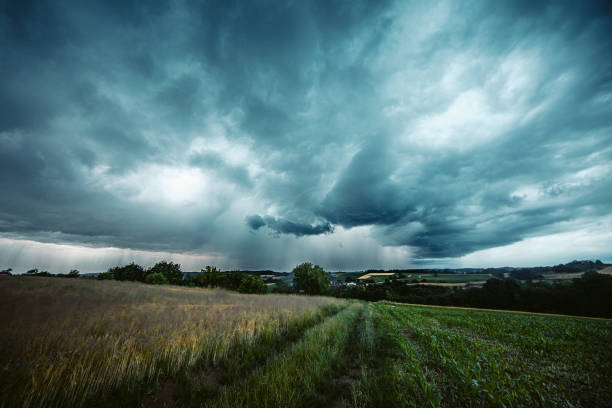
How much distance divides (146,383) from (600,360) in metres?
13.2

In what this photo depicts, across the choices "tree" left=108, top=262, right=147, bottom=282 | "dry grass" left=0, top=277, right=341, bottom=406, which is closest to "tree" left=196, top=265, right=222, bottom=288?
"tree" left=108, top=262, right=147, bottom=282

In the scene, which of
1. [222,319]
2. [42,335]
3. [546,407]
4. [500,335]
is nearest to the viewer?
[546,407]

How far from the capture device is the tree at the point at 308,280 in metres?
56.9

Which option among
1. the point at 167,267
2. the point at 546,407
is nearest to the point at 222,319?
the point at 546,407

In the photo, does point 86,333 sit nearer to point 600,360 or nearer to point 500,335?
point 600,360

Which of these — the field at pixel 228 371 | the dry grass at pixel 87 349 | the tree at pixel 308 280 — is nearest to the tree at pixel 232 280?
the tree at pixel 308 280

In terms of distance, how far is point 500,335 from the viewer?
10.7 m

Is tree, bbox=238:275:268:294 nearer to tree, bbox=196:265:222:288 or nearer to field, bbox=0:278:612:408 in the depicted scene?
tree, bbox=196:265:222:288

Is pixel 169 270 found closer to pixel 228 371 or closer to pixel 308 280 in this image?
pixel 308 280

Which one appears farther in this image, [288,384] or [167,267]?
[167,267]

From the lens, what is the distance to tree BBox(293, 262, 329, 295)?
56.9 meters

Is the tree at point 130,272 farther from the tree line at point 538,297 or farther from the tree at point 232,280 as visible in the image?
the tree line at point 538,297

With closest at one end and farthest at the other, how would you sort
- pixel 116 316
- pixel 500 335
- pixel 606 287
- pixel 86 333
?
pixel 86 333 < pixel 116 316 < pixel 500 335 < pixel 606 287

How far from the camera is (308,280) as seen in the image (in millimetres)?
→ 56750
